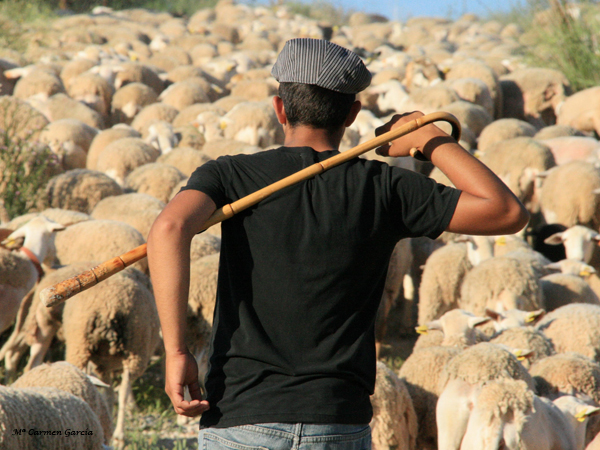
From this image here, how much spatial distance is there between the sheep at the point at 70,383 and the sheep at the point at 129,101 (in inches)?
383

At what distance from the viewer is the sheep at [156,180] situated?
7.82 metres

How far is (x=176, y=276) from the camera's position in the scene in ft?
4.93

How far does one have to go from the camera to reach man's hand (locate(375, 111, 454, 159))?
1718 millimetres

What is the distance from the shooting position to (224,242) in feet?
5.39

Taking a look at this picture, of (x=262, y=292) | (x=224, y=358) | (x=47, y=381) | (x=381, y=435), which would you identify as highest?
(x=262, y=292)

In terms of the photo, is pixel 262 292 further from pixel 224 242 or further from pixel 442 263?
pixel 442 263

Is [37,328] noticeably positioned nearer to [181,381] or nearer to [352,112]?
[181,381]

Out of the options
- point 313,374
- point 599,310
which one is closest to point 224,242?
point 313,374

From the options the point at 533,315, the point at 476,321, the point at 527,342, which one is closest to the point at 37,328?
the point at 476,321

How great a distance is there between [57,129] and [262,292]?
30.2ft

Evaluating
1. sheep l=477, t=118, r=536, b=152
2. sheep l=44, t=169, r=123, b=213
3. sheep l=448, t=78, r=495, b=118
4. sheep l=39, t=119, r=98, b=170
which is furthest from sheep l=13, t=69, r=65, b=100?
sheep l=477, t=118, r=536, b=152

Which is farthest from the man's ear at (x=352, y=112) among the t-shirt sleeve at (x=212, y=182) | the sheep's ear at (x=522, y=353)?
the sheep's ear at (x=522, y=353)

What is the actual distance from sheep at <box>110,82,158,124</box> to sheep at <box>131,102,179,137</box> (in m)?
0.84

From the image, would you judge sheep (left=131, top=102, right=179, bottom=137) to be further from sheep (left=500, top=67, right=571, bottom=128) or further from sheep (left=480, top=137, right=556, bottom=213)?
sheep (left=500, top=67, right=571, bottom=128)
